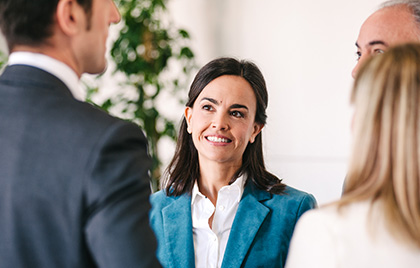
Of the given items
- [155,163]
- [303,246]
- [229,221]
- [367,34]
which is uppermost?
[367,34]

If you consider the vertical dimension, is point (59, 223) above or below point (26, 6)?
below

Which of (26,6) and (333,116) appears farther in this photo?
(333,116)

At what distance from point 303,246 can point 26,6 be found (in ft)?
2.42

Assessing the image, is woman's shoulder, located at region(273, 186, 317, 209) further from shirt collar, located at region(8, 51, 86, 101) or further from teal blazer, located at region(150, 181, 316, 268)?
shirt collar, located at region(8, 51, 86, 101)

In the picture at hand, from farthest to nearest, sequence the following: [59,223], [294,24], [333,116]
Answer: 1. [294,24]
2. [333,116]
3. [59,223]

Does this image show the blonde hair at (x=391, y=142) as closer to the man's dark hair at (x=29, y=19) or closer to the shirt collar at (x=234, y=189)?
the man's dark hair at (x=29, y=19)

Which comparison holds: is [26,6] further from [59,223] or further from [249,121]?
[249,121]

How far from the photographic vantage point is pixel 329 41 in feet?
12.1

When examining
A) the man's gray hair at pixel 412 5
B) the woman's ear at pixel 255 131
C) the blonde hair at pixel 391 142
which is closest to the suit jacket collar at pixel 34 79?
the blonde hair at pixel 391 142

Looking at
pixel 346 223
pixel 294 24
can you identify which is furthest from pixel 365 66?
pixel 294 24

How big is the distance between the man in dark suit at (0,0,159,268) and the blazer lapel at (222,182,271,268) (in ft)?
2.78

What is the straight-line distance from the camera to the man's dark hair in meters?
0.98

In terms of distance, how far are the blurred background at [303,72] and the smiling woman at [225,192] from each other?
1676 mm

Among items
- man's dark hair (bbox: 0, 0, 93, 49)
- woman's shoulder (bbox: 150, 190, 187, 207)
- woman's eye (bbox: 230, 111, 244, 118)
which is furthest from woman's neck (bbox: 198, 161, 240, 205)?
man's dark hair (bbox: 0, 0, 93, 49)
